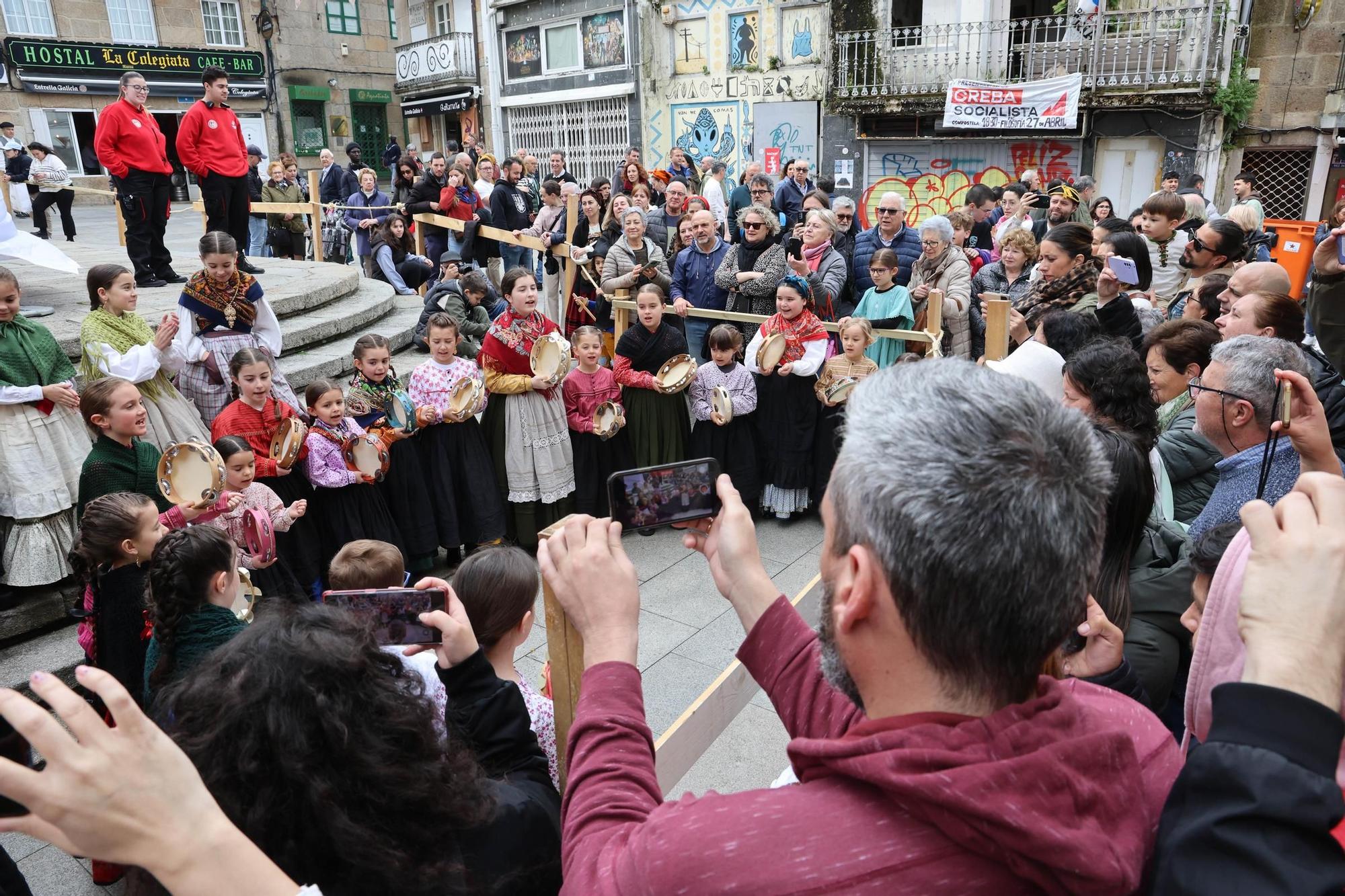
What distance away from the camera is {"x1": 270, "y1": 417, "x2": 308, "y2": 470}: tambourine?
4.18 m

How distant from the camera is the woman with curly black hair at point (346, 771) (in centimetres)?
122

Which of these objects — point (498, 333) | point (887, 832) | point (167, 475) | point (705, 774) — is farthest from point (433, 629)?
point (498, 333)

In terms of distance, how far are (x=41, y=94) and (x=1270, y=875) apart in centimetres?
2790

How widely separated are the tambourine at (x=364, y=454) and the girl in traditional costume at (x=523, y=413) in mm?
873

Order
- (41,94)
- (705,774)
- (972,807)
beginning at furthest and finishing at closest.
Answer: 1. (41,94)
2. (705,774)
3. (972,807)

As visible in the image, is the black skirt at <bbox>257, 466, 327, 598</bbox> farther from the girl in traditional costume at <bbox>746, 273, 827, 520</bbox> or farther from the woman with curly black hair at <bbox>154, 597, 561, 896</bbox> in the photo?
the woman with curly black hair at <bbox>154, 597, 561, 896</bbox>

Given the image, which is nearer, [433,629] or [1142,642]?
[433,629]

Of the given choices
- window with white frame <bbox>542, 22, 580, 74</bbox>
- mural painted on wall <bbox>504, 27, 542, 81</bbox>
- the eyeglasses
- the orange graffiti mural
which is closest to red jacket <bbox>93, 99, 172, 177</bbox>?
the eyeglasses

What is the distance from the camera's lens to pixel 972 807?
860mm

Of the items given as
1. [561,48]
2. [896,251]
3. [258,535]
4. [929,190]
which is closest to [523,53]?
[561,48]

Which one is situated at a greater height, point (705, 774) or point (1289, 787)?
Answer: point (1289, 787)

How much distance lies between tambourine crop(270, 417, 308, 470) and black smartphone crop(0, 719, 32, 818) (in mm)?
3125

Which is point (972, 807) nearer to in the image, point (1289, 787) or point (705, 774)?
point (1289, 787)

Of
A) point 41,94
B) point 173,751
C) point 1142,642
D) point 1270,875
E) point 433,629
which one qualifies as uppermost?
point 41,94
